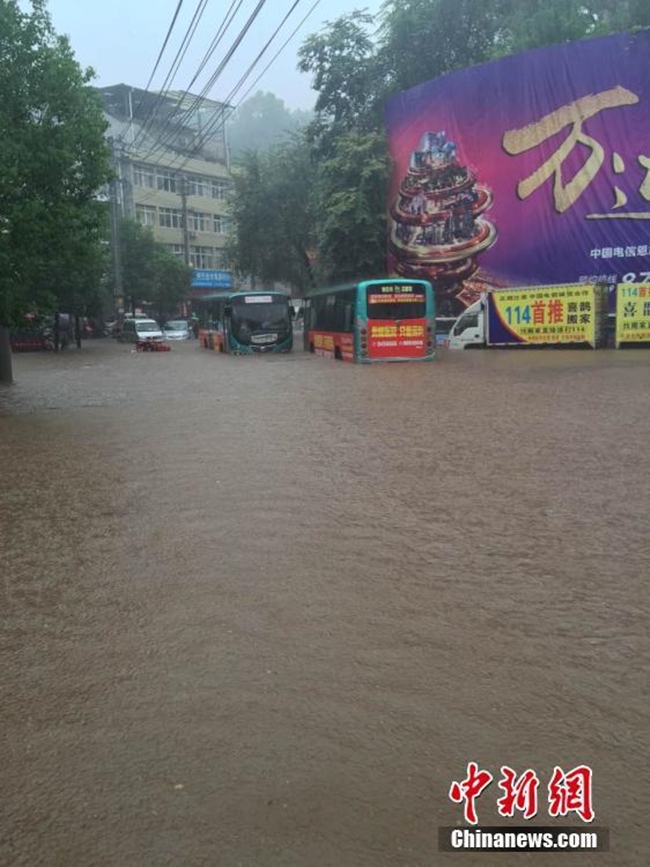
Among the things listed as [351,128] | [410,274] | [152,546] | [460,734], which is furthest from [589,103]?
[460,734]

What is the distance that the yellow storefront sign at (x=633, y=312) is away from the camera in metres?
24.7

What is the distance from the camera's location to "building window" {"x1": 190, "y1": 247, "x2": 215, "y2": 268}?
2756 inches

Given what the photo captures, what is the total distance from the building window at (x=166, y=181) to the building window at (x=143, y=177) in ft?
2.18

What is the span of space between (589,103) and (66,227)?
66.3 ft

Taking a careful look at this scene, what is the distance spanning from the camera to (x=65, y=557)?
5215 mm

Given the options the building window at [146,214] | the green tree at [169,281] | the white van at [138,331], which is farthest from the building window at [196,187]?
the white van at [138,331]

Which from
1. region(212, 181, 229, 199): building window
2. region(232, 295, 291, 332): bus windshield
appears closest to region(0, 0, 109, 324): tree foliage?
region(232, 295, 291, 332): bus windshield

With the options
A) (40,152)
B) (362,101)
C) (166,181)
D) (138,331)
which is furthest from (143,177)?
(40,152)

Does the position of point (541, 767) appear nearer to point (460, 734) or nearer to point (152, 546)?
point (460, 734)

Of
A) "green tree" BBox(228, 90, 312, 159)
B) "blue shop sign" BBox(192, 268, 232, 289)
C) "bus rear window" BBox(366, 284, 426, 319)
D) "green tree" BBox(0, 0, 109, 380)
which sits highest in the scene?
"green tree" BBox(228, 90, 312, 159)

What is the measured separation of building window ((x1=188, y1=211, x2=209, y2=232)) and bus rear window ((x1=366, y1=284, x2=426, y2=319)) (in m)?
51.3

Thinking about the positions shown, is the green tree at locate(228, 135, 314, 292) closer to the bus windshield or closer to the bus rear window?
the bus windshield
